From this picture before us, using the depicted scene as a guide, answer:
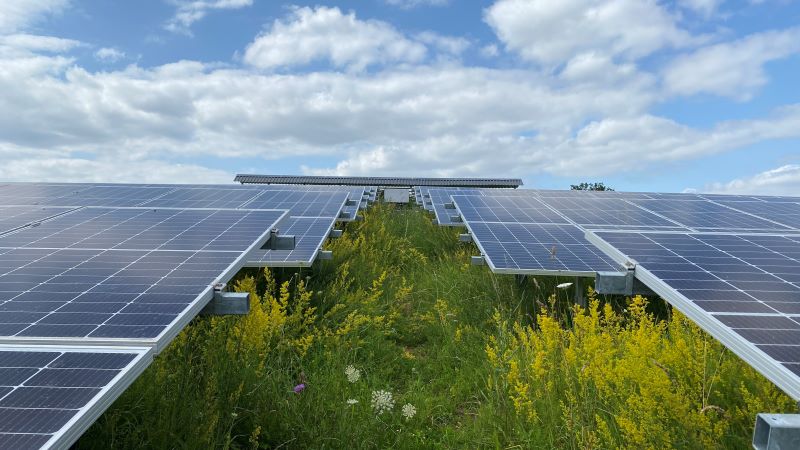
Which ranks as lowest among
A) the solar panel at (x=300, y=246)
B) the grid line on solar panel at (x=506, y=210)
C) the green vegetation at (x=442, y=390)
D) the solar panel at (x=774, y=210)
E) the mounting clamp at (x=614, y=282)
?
the green vegetation at (x=442, y=390)

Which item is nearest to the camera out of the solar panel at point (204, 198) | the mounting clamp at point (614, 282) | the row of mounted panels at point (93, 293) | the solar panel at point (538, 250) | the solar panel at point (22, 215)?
the row of mounted panels at point (93, 293)

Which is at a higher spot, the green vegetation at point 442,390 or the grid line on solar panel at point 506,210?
the grid line on solar panel at point 506,210

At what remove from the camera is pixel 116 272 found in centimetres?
486

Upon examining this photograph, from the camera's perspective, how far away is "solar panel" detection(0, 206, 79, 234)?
23.2ft

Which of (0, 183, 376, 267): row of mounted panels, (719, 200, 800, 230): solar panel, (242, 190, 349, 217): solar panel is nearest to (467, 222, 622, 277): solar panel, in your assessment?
(0, 183, 376, 267): row of mounted panels

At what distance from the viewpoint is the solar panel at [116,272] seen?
3768 mm

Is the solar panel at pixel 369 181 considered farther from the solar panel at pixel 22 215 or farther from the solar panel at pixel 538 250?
the solar panel at pixel 22 215

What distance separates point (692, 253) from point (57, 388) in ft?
19.4

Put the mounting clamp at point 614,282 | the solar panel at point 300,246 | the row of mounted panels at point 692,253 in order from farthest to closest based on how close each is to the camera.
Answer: the solar panel at point 300,246 → the mounting clamp at point 614,282 → the row of mounted panels at point 692,253

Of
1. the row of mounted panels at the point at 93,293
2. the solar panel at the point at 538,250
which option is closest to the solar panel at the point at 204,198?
the row of mounted panels at the point at 93,293

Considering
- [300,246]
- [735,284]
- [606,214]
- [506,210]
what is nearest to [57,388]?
[735,284]

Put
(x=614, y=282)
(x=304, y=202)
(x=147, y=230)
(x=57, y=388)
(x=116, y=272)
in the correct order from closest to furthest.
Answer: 1. (x=57, y=388)
2. (x=116, y=272)
3. (x=614, y=282)
4. (x=147, y=230)
5. (x=304, y=202)

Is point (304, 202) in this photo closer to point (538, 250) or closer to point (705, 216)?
point (538, 250)

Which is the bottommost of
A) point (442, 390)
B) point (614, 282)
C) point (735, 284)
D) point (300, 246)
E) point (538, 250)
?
point (442, 390)
